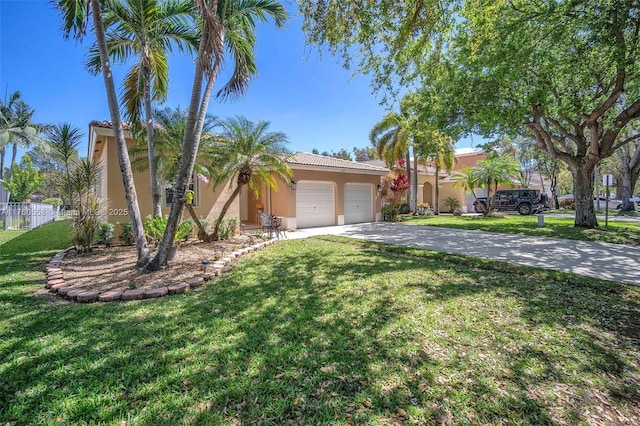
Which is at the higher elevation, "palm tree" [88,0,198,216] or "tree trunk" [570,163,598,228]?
"palm tree" [88,0,198,216]

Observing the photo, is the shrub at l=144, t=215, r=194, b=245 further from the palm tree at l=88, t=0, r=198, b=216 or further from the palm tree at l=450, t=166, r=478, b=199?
the palm tree at l=450, t=166, r=478, b=199

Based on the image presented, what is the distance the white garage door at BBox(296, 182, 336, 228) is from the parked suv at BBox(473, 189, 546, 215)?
43.7 feet

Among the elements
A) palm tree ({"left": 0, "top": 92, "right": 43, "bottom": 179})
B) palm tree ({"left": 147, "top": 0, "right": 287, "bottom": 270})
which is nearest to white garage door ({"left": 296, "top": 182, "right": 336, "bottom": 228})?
palm tree ({"left": 147, "top": 0, "right": 287, "bottom": 270})

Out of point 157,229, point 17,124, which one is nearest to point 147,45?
point 157,229

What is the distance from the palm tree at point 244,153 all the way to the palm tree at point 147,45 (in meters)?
2.09

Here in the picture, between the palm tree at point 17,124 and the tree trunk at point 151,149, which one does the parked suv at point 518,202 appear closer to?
the tree trunk at point 151,149

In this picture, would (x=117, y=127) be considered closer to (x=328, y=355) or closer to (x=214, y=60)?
(x=214, y=60)

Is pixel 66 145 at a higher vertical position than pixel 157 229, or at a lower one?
higher

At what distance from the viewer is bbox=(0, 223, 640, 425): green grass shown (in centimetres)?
240

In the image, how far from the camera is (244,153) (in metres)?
9.89

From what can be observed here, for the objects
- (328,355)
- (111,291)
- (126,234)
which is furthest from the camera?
(126,234)

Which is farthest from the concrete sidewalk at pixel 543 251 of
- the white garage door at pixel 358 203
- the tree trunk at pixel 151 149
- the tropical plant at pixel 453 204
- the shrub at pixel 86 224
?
the tropical plant at pixel 453 204

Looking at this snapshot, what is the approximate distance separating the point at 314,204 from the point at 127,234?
29.8 feet

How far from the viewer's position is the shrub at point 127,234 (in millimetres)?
9320
